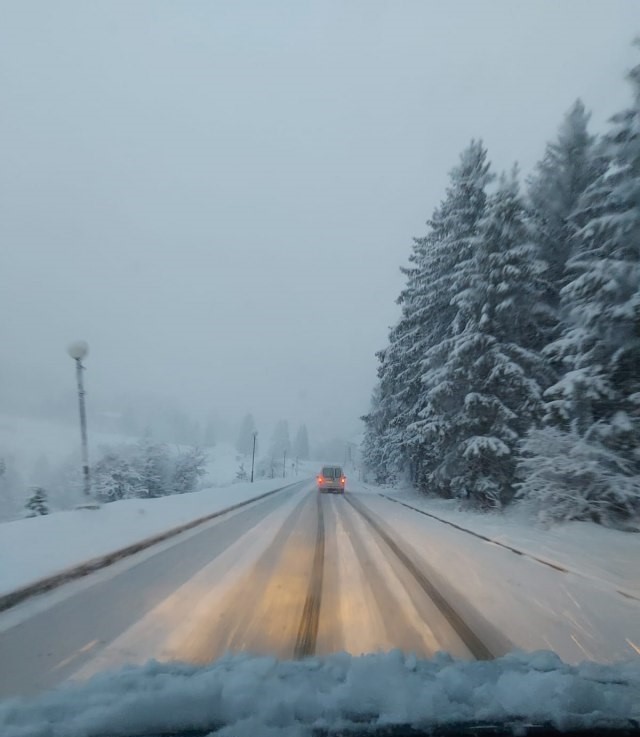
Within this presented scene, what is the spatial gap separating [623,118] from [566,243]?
678 cm

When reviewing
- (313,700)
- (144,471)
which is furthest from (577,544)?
(144,471)

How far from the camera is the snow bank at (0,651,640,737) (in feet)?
8.30

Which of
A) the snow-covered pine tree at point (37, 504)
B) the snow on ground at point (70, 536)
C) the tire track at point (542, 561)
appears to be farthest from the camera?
the snow-covered pine tree at point (37, 504)

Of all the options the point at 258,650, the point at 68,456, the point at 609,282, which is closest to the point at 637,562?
the point at 609,282

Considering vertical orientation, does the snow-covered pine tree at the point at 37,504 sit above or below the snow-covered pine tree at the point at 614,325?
below

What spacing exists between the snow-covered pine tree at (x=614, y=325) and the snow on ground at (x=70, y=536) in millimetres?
10736

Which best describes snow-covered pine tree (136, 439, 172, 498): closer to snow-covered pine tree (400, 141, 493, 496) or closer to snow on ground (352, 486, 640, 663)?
snow-covered pine tree (400, 141, 493, 496)

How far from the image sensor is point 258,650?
4.38 m

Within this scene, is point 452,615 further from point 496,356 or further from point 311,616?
point 496,356

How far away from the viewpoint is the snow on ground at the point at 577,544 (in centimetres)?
812

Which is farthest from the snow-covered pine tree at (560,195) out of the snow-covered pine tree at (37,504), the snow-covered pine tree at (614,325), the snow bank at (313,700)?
the snow-covered pine tree at (37,504)

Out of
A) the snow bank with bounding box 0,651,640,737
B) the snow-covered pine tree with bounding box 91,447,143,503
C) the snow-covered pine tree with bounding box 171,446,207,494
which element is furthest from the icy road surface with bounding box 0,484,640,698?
the snow-covered pine tree with bounding box 171,446,207,494

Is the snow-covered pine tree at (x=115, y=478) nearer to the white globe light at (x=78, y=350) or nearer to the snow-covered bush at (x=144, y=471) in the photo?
the snow-covered bush at (x=144, y=471)

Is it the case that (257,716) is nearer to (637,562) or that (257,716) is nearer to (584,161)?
(637,562)
